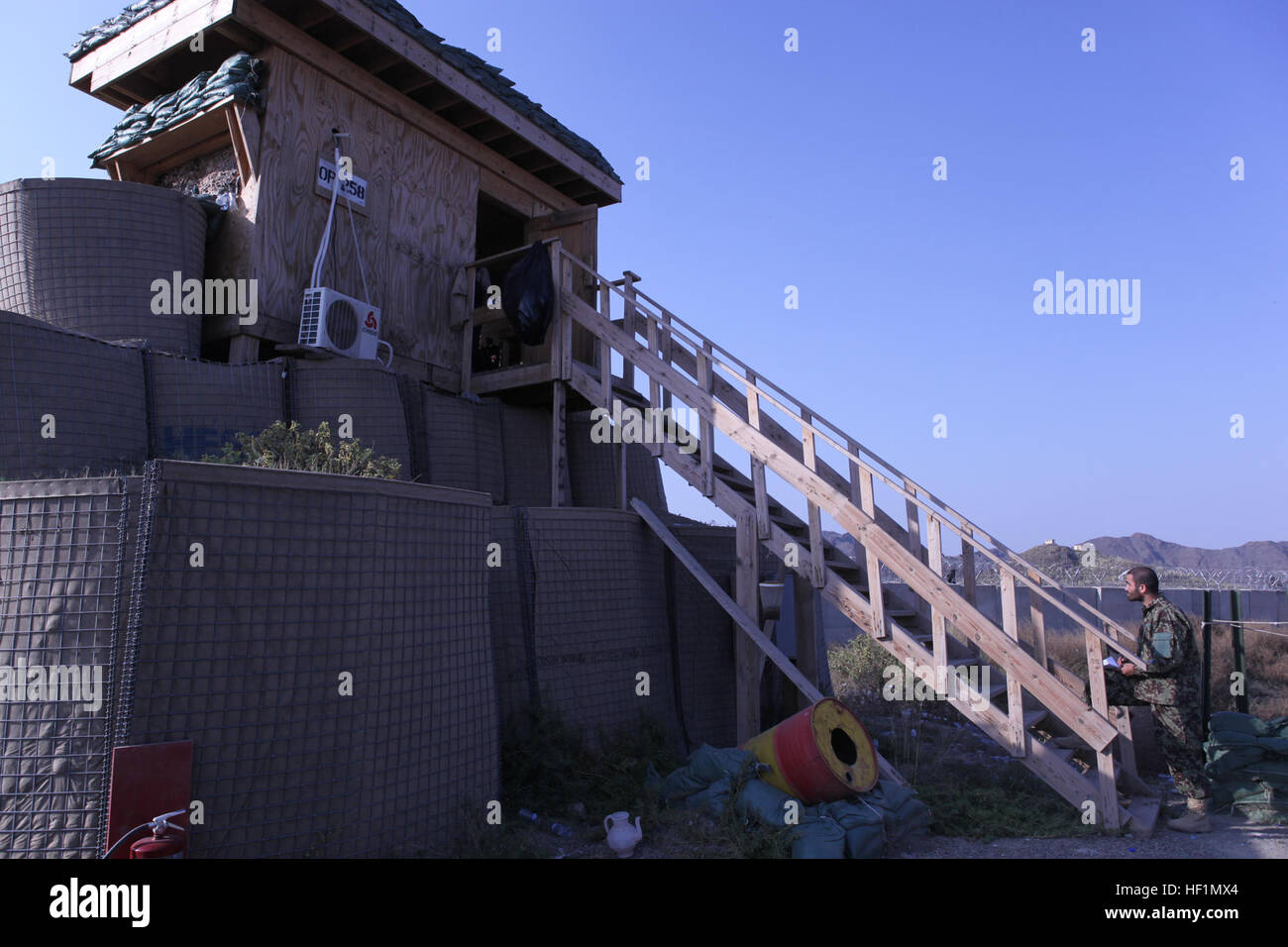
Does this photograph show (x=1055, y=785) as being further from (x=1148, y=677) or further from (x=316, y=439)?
(x=316, y=439)

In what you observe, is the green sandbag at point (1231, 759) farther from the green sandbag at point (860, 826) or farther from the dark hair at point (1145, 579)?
the green sandbag at point (860, 826)

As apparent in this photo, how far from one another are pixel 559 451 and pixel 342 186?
383 centimetres

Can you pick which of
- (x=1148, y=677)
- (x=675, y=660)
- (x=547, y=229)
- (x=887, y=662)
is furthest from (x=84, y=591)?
(x=887, y=662)

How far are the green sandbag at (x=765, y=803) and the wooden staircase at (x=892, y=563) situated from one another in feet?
5.75

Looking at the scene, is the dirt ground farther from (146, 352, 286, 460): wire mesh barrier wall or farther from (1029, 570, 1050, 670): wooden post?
(146, 352, 286, 460): wire mesh barrier wall

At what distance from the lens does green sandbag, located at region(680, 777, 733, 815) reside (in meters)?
5.87

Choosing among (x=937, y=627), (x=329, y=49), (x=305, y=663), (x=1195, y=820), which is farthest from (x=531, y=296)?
(x=1195, y=820)

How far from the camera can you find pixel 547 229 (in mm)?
12602

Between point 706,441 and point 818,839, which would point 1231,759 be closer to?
point 818,839

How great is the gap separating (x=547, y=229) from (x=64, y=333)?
7.23 metres

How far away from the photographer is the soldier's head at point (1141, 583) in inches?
271

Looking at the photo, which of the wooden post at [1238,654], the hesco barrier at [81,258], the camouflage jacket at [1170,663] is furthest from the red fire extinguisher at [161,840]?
the wooden post at [1238,654]

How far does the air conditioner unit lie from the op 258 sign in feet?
3.95

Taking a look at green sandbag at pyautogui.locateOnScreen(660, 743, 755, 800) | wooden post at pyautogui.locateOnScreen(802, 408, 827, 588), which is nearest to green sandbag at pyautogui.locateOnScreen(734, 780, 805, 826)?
green sandbag at pyautogui.locateOnScreen(660, 743, 755, 800)
